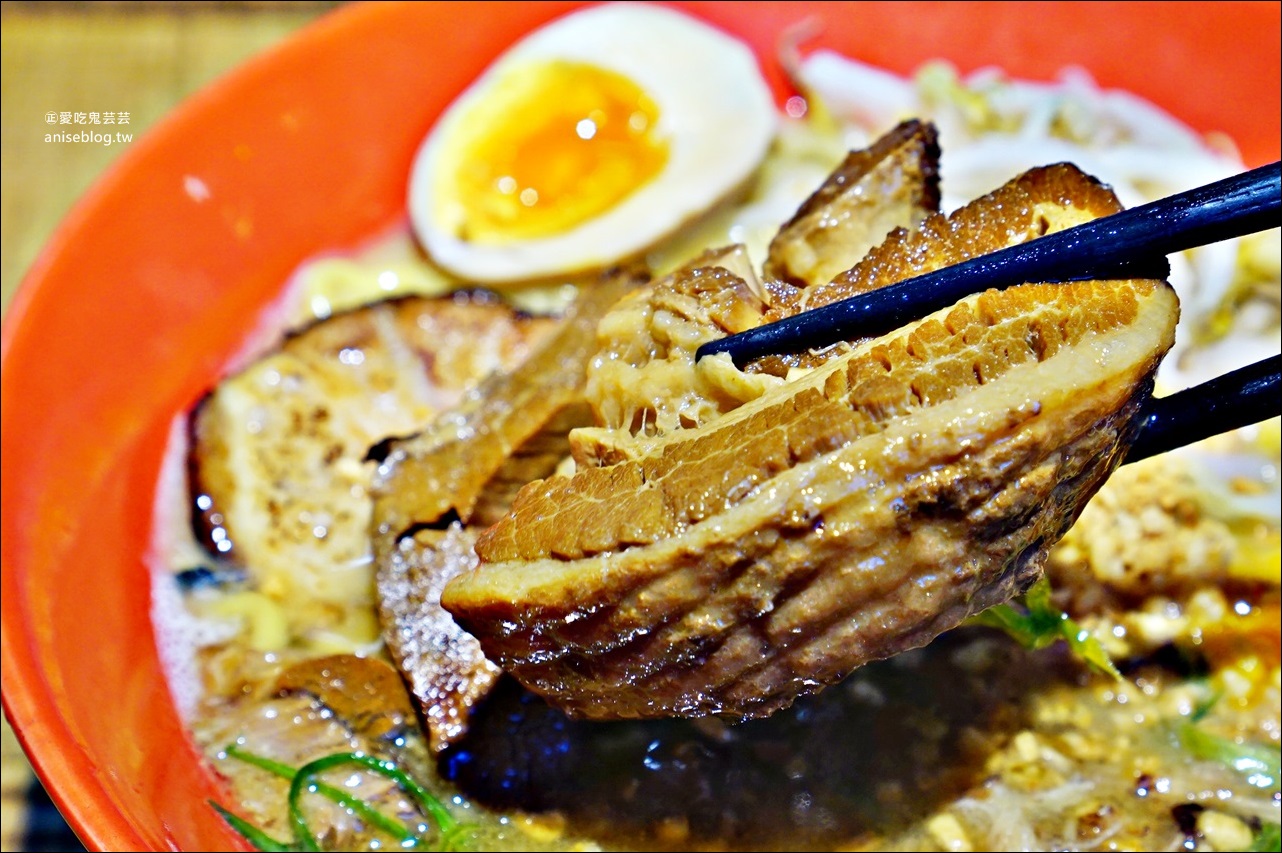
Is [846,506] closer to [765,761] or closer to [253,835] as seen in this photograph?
[765,761]

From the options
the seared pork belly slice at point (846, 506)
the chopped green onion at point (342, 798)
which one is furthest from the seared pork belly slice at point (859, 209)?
the chopped green onion at point (342, 798)

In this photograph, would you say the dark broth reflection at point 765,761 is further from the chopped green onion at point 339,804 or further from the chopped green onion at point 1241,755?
the chopped green onion at point 1241,755

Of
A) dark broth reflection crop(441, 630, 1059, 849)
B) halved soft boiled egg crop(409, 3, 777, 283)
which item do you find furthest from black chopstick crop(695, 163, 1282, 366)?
halved soft boiled egg crop(409, 3, 777, 283)

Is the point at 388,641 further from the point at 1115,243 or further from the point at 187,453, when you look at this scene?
the point at 1115,243

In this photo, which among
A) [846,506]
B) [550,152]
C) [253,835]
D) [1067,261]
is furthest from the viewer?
[550,152]

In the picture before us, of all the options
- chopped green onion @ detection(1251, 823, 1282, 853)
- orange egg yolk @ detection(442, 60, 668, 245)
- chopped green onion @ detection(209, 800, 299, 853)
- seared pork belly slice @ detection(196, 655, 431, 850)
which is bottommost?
chopped green onion @ detection(1251, 823, 1282, 853)

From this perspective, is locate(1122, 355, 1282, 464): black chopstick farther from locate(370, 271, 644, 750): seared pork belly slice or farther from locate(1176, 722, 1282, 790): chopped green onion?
locate(370, 271, 644, 750): seared pork belly slice

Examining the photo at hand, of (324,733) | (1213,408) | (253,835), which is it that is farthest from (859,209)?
(253,835)

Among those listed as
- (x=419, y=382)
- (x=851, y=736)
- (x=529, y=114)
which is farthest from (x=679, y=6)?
(x=851, y=736)
